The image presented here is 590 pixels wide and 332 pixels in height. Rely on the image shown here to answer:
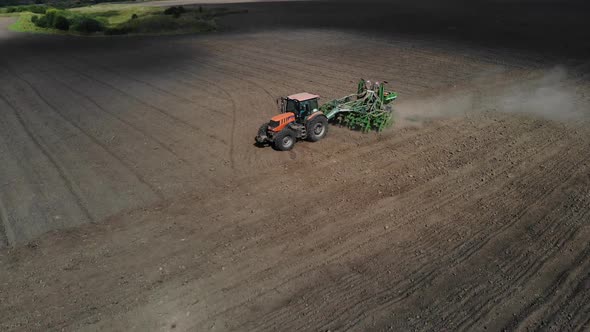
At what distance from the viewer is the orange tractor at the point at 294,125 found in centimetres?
1294

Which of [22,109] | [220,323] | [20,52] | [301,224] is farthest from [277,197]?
[20,52]

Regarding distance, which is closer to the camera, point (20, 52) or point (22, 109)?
point (22, 109)

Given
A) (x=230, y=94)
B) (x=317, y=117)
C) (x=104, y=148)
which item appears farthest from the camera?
(x=230, y=94)

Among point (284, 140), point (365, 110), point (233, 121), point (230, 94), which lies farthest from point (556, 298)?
point (230, 94)

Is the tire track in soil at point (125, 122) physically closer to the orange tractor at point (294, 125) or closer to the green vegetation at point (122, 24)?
the orange tractor at point (294, 125)

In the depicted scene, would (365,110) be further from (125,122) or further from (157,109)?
(125,122)

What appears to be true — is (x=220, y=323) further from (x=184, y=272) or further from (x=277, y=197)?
(x=277, y=197)

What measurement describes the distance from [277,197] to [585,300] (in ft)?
22.9

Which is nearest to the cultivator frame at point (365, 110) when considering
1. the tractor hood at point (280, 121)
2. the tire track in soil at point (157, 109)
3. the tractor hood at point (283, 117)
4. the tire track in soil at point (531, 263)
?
the tractor hood at point (283, 117)

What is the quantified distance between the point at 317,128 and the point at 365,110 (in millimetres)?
2128

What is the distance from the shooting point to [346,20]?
1516 inches

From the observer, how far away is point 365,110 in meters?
14.6

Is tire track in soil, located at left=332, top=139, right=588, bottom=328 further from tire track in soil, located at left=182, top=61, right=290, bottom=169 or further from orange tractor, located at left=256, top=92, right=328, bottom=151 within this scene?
tire track in soil, located at left=182, top=61, right=290, bottom=169

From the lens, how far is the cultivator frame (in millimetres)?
14508
